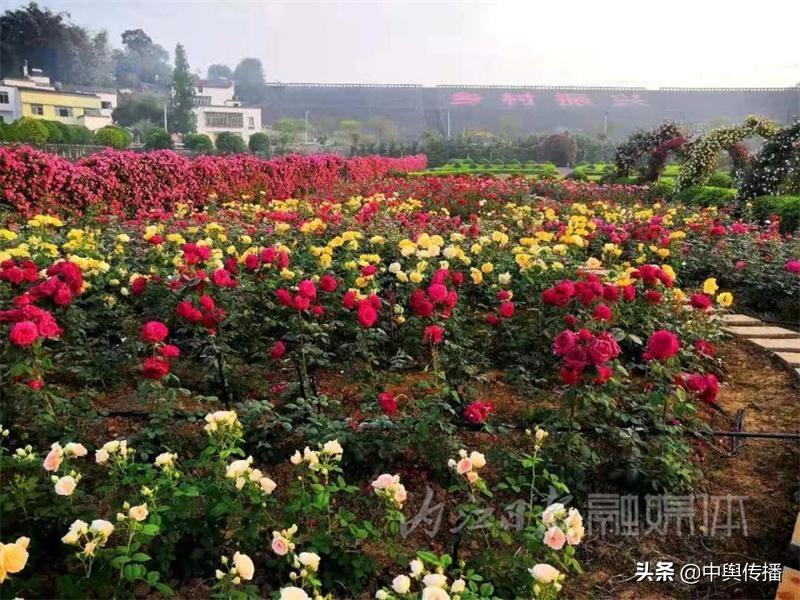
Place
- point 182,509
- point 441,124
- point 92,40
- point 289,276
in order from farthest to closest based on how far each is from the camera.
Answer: point 441,124 → point 92,40 → point 289,276 → point 182,509

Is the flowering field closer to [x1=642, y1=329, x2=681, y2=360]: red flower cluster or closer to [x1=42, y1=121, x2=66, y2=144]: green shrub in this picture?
[x1=642, y1=329, x2=681, y2=360]: red flower cluster

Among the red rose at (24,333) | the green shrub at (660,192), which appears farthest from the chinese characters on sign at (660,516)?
the green shrub at (660,192)

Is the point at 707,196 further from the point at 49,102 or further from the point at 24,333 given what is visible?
the point at 49,102

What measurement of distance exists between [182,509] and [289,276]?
136 centimetres

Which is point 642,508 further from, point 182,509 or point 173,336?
point 173,336

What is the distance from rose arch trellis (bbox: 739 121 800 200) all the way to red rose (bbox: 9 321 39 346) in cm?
940

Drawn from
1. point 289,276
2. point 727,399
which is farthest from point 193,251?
point 727,399

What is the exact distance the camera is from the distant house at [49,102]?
37156 millimetres

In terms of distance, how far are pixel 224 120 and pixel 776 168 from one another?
4697 cm

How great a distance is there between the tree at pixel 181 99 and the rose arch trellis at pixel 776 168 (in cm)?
4430

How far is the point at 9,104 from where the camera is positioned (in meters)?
37.4

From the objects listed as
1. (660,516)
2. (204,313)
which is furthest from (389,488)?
(204,313)

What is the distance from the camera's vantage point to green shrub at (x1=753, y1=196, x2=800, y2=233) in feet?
23.4

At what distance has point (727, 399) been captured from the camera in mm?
2777
